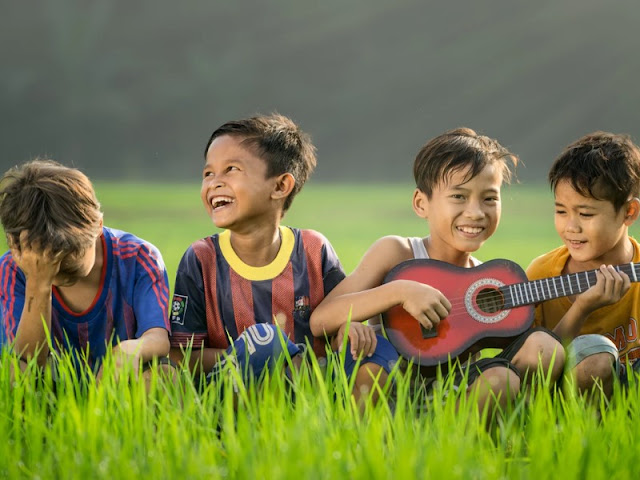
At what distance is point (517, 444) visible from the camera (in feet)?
7.96

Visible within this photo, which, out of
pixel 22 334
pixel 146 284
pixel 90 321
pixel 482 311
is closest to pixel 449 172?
pixel 482 311

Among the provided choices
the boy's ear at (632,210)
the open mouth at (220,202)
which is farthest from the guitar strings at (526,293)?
the open mouth at (220,202)

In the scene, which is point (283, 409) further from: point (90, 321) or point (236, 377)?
point (90, 321)

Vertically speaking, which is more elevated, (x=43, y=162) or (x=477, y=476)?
(x=43, y=162)

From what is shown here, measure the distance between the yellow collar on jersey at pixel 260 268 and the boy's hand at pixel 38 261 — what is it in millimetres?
709

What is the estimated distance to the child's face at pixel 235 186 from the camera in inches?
136

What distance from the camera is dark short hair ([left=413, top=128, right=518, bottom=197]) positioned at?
3.48 meters

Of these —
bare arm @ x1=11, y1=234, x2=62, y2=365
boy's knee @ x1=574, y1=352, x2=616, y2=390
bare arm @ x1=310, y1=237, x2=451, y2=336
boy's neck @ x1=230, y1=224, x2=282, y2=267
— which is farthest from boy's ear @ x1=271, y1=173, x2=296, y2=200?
boy's knee @ x1=574, y1=352, x2=616, y2=390

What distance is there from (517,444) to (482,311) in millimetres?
993

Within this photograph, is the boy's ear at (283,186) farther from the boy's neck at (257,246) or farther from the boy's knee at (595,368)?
the boy's knee at (595,368)

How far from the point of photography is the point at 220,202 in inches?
138

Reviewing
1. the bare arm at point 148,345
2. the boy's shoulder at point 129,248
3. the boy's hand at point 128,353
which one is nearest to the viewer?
the boy's hand at point 128,353

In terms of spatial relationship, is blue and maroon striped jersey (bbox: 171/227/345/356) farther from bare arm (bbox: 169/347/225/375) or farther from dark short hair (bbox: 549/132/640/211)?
dark short hair (bbox: 549/132/640/211)

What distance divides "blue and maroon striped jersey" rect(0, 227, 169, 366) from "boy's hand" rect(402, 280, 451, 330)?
37.3 inches
